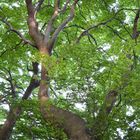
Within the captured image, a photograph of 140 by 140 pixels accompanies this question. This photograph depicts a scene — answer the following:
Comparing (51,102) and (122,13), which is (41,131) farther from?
(122,13)

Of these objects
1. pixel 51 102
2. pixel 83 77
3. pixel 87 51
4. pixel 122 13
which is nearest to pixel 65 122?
pixel 51 102

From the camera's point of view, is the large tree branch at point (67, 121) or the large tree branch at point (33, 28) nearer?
the large tree branch at point (67, 121)

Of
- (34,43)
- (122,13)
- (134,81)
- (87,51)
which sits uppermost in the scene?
(122,13)

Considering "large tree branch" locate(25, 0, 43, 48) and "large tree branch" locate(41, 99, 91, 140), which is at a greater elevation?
"large tree branch" locate(25, 0, 43, 48)

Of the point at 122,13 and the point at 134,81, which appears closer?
the point at 134,81

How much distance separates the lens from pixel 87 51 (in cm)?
752

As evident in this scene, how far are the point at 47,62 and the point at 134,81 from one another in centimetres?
219

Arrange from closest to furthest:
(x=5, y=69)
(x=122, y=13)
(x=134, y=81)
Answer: (x=134, y=81)
(x=122, y=13)
(x=5, y=69)

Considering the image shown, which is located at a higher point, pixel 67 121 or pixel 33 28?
pixel 33 28

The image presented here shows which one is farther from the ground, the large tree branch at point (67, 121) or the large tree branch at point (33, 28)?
the large tree branch at point (33, 28)

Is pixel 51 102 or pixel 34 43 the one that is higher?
pixel 34 43

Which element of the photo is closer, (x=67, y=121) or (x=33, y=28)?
(x=67, y=121)

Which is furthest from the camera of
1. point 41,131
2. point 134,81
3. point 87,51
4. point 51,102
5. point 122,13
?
point 122,13

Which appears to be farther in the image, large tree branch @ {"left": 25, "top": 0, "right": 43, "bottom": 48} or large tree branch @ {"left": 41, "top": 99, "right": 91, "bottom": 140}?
large tree branch @ {"left": 25, "top": 0, "right": 43, "bottom": 48}
